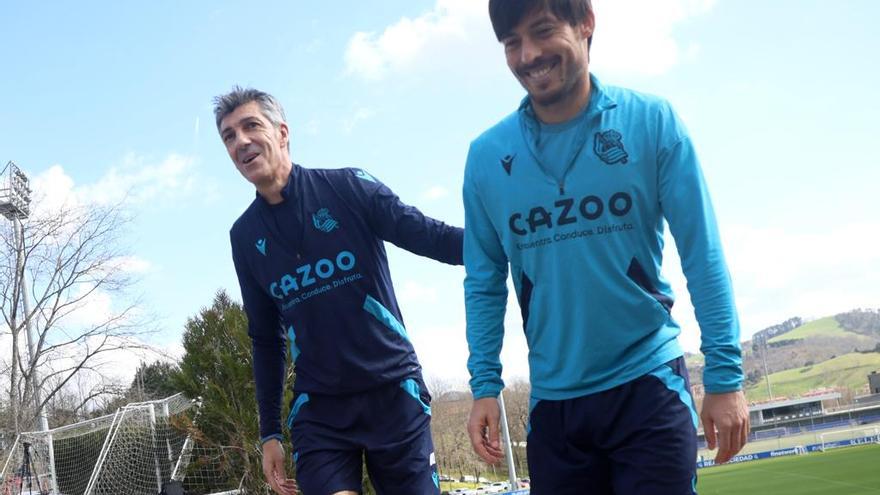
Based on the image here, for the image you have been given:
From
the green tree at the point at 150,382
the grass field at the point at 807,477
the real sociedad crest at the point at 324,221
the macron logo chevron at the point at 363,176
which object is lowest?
the grass field at the point at 807,477

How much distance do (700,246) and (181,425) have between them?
11717 millimetres

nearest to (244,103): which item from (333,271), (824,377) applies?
(333,271)

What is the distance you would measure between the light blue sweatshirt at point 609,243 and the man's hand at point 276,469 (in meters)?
1.83

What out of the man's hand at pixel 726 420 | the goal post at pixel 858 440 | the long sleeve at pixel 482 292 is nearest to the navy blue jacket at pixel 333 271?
the long sleeve at pixel 482 292

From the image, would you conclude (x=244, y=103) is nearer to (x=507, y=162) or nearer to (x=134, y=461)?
(x=507, y=162)

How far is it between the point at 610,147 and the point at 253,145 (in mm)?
2076

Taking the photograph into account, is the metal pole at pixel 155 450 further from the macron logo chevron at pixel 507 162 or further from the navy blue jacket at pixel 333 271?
the macron logo chevron at pixel 507 162

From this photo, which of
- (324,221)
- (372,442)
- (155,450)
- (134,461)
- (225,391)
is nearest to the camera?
(372,442)

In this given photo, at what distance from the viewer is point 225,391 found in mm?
12984

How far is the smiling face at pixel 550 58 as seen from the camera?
2820 mm

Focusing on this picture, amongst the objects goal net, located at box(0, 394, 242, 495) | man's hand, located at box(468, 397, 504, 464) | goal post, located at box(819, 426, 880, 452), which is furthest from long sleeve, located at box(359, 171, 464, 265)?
goal post, located at box(819, 426, 880, 452)

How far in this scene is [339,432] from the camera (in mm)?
3969

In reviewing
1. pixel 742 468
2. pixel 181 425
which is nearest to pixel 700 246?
pixel 181 425

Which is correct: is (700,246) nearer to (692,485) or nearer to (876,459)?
(692,485)
